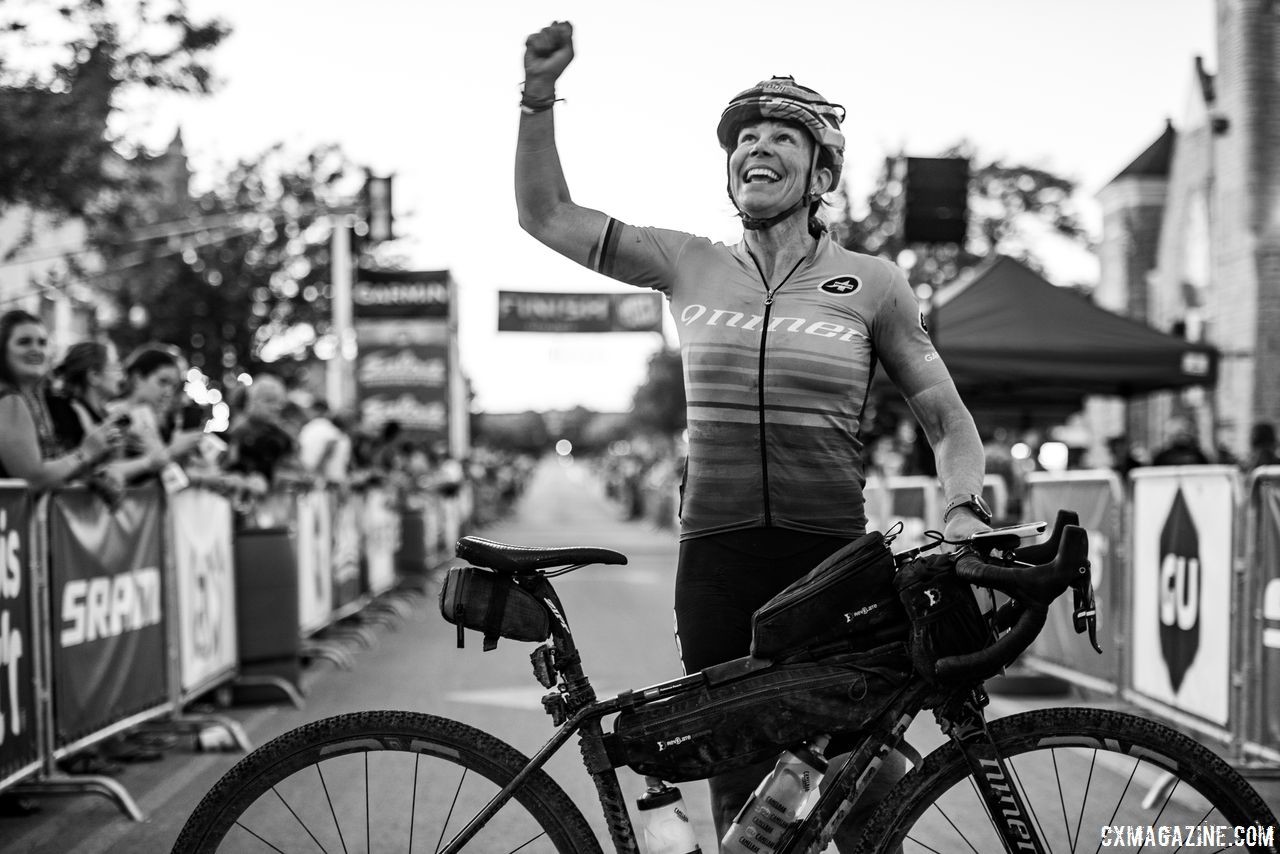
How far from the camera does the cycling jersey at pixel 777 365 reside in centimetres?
289

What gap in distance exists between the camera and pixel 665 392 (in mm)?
54156

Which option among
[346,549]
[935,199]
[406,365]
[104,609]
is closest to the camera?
[104,609]

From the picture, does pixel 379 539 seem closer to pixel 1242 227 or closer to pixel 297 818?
pixel 297 818

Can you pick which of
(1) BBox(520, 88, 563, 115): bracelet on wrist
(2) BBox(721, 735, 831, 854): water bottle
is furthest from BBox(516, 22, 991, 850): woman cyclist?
(2) BBox(721, 735, 831, 854): water bottle

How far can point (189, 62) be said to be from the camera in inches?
628

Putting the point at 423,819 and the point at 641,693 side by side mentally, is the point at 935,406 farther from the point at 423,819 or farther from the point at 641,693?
the point at 423,819

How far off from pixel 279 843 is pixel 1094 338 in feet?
30.0

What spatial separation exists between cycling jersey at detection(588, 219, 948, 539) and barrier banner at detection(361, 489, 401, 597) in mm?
10119

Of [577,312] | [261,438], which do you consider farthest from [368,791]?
[577,312]

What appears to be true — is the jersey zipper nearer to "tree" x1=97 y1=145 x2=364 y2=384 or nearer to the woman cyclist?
the woman cyclist

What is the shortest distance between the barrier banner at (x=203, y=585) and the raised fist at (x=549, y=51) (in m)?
4.67

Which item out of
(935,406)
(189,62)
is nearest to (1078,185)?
(189,62)

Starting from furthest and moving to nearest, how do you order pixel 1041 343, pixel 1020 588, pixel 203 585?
pixel 1041 343 < pixel 203 585 < pixel 1020 588

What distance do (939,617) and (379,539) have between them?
11911mm
